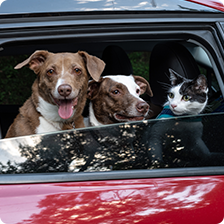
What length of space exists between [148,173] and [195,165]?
0.85ft

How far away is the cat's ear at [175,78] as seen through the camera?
246cm

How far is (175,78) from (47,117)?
123 centimetres

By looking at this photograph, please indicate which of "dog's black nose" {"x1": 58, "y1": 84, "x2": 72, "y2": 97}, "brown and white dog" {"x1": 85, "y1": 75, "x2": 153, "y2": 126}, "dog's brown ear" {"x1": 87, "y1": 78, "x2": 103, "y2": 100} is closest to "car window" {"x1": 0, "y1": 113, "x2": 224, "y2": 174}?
"dog's black nose" {"x1": 58, "y1": 84, "x2": 72, "y2": 97}

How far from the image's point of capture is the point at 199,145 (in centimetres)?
145

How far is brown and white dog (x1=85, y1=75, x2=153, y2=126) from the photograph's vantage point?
231 centimetres

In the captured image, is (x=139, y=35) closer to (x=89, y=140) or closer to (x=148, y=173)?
(x=89, y=140)

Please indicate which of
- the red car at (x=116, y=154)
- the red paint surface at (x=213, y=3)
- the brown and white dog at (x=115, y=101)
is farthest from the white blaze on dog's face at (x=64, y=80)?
the red paint surface at (x=213, y=3)

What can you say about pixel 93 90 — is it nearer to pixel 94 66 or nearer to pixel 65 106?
pixel 94 66

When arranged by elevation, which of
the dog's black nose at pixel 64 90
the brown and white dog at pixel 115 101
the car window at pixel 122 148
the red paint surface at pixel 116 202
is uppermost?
the dog's black nose at pixel 64 90

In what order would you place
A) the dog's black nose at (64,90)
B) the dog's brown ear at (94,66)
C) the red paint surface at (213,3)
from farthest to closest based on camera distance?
the dog's brown ear at (94,66)
the dog's black nose at (64,90)
the red paint surface at (213,3)

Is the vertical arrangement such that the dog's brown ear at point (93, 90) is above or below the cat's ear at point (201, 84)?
above

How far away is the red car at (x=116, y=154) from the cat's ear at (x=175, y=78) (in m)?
0.67

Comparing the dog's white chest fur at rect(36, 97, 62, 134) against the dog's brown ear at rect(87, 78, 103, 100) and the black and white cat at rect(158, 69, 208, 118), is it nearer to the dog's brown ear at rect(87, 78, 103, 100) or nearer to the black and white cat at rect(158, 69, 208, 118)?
the dog's brown ear at rect(87, 78, 103, 100)

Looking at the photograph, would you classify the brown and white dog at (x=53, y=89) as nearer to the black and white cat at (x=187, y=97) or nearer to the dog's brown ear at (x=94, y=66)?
the dog's brown ear at (x=94, y=66)
